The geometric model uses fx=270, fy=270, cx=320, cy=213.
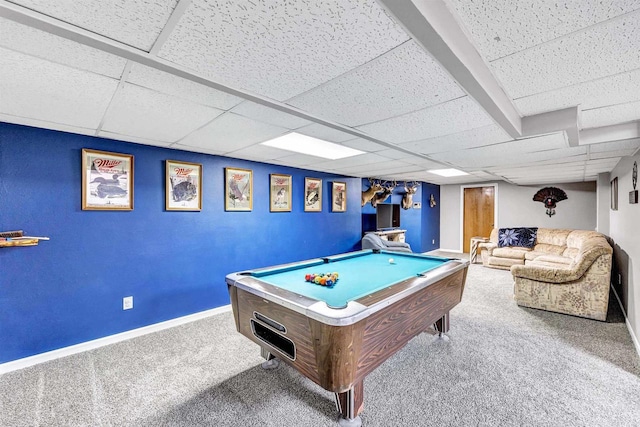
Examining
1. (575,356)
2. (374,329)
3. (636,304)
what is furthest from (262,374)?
(636,304)

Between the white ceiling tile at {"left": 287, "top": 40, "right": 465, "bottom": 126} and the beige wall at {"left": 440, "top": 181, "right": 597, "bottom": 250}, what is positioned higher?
the white ceiling tile at {"left": 287, "top": 40, "right": 465, "bottom": 126}

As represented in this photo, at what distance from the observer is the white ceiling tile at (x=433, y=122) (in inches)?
72.9

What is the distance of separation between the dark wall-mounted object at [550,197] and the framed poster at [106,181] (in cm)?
829

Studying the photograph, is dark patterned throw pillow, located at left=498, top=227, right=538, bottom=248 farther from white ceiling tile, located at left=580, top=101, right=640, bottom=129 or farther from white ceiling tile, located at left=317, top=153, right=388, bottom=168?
white ceiling tile, located at left=580, top=101, right=640, bottom=129

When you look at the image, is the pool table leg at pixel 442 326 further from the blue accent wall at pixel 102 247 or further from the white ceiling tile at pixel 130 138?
the white ceiling tile at pixel 130 138

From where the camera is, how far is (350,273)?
2.55 metres

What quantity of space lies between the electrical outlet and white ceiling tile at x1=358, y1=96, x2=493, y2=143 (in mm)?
2846

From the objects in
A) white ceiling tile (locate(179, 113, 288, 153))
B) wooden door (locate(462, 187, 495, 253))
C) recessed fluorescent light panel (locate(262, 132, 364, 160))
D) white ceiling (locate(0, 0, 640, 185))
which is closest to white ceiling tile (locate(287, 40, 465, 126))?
white ceiling (locate(0, 0, 640, 185))

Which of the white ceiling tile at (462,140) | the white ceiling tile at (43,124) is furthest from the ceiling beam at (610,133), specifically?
the white ceiling tile at (43,124)

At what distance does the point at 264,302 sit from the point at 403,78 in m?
1.62

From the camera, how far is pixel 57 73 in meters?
1.41

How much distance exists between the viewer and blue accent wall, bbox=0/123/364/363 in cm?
225

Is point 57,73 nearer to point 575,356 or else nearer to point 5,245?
point 5,245

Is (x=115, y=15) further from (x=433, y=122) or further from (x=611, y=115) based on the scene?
(x=611, y=115)
